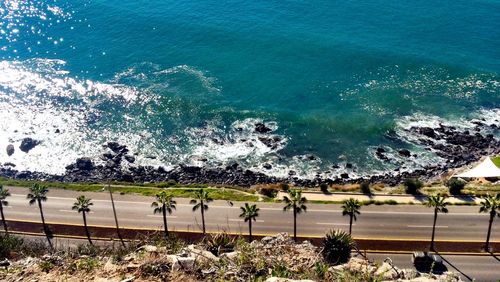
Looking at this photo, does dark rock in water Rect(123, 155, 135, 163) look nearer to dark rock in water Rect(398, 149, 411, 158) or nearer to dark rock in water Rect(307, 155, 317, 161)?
dark rock in water Rect(307, 155, 317, 161)

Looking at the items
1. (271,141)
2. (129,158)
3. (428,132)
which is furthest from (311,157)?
(129,158)

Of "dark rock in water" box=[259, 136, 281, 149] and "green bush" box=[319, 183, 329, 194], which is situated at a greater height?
"dark rock in water" box=[259, 136, 281, 149]

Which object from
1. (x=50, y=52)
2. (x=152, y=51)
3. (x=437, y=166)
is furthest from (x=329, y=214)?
(x=50, y=52)

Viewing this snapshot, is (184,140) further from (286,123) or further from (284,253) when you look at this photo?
(284,253)

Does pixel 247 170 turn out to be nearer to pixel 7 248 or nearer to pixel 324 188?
pixel 324 188

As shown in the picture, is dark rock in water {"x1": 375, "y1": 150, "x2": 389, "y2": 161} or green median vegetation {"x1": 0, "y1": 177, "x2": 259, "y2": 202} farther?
dark rock in water {"x1": 375, "y1": 150, "x2": 389, "y2": 161}

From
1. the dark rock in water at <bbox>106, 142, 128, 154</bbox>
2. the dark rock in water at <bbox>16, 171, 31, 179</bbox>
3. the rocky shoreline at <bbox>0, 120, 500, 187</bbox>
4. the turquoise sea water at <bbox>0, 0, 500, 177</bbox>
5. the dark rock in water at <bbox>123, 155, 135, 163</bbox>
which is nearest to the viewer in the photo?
the rocky shoreline at <bbox>0, 120, 500, 187</bbox>

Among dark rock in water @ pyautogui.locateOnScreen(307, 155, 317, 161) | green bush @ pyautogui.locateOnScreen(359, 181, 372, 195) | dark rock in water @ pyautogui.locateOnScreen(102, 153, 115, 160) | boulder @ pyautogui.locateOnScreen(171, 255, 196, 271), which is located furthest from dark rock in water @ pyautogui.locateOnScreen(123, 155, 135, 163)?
boulder @ pyautogui.locateOnScreen(171, 255, 196, 271)
